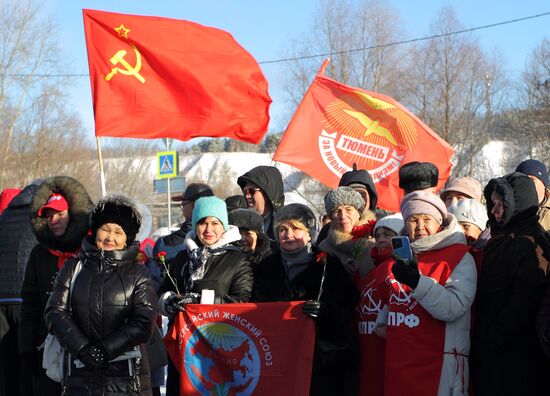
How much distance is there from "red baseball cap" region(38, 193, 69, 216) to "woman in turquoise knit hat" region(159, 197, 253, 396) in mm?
863

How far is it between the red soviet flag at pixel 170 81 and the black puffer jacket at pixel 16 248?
1.88 meters

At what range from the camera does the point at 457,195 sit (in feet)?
20.0

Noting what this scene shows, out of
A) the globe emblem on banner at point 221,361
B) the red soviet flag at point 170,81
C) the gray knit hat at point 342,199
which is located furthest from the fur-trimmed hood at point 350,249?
the red soviet flag at point 170,81

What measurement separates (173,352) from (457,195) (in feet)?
7.90

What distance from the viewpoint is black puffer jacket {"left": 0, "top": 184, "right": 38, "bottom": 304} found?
19.8 ft

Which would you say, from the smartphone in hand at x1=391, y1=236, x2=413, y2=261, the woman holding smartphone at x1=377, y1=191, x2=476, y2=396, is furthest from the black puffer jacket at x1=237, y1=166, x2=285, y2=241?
the smartphone in hand at x1=391, y1=236, x2=413, y2=261

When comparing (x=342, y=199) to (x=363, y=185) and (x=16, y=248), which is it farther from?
(x=16, y=248)

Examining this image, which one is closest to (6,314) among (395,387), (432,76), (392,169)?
(395,387)

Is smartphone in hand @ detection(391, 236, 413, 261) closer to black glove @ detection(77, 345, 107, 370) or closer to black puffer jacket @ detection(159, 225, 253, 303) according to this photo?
black puffer jacket @ detection(159, 225, 253, 303)

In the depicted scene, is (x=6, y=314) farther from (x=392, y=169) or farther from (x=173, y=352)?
(x=392, y=169)

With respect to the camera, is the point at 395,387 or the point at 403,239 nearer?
the point at 403,239

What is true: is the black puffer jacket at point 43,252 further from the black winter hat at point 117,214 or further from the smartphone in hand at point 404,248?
the smartphone in hand at point 404,248

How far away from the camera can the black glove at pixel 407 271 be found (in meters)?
4.28

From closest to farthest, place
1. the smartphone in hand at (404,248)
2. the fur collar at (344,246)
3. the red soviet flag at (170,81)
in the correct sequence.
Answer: the smartphone in hand at (404,248), the fur collar at (344,246), the red soviet flag at (170,81)
